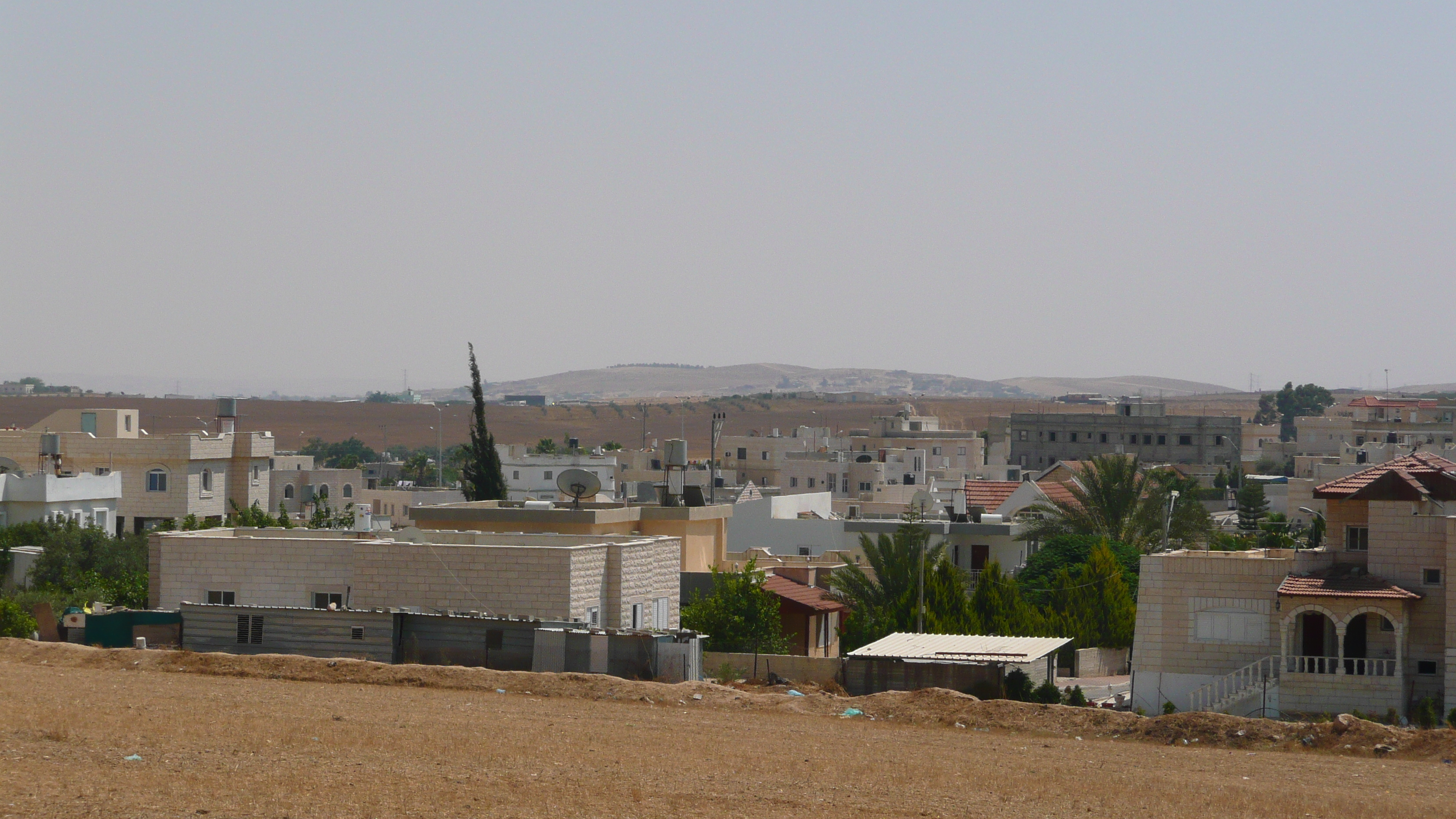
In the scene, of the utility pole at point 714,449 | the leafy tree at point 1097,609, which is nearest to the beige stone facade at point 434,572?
the leafy tree at point 1097,609

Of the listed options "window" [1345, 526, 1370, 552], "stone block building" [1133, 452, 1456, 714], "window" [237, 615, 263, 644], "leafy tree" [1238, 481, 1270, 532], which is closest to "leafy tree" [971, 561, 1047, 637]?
"stone block building" [1133, 452, 1456, 714]

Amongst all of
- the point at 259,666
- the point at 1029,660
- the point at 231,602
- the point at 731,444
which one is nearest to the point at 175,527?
the point at 231,602

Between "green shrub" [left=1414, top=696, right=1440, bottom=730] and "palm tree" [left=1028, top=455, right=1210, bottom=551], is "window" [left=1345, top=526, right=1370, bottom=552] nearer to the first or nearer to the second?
"green shrub" [left=1414, top=696, right=1440, bottom=730]

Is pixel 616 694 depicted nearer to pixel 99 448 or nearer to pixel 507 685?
pixel 507 685

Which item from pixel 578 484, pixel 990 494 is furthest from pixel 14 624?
pixel 990 494

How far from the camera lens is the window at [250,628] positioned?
3038 cm

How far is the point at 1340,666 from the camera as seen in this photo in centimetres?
3012

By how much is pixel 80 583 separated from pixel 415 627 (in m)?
16.8

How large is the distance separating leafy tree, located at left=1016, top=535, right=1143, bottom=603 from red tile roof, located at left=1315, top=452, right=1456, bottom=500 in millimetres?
12328

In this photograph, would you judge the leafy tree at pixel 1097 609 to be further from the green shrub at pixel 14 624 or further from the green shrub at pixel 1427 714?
the green shrub at pixel 14 624

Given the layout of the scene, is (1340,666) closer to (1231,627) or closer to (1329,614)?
(1329,614)

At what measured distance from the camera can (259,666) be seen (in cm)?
2822

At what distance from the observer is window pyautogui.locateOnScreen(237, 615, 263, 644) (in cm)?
3038

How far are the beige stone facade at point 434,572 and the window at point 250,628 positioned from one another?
1.32 metres
